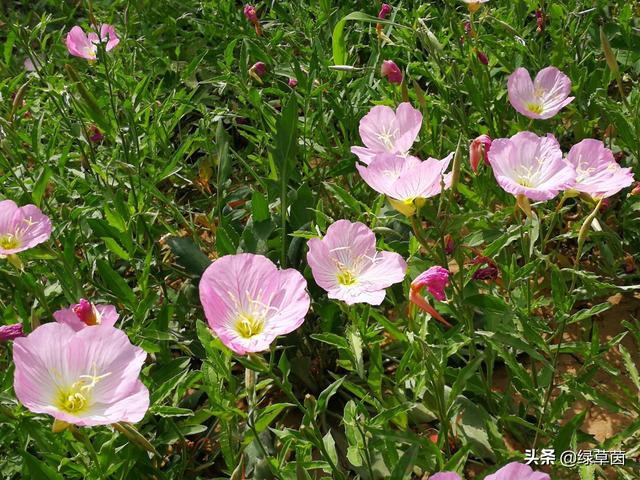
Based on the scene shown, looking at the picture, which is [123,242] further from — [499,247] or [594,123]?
[594,123]

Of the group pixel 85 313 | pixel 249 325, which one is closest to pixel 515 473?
pixel 249 325

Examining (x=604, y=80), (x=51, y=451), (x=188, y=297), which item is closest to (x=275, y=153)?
(x=188, y=297)

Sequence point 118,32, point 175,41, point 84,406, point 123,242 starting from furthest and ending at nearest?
1. point 175,41
2. point 118,32
3. point 123,242
4. point 84,406

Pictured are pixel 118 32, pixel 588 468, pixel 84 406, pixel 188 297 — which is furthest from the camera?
pixel 118 32

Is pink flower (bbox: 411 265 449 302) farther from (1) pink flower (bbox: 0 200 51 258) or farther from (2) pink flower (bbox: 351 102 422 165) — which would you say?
(1) pink flower (bbox: 0 200 51 258)

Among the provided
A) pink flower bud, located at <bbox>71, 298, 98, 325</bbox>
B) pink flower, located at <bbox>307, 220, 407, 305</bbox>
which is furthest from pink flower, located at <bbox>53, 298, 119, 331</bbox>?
pink flower, located at <bbox>307, 220, 407, 305</bbox>
